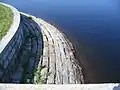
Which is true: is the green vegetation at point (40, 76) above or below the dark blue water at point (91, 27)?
below

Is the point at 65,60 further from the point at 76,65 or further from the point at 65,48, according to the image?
the point at 65,48

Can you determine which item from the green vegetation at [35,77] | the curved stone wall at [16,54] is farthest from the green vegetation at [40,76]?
the curved stone wall at [16,54]

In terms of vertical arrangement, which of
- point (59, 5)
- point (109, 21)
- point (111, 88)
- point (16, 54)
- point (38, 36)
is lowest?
point (111, 88)

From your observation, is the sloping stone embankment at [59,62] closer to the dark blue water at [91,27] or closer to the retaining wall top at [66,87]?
the dark blue water at [91,27]

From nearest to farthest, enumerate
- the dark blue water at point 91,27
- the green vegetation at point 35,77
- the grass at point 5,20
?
the green vegetation at point 35,77 → the grass at point 5,20 → the dark blue water at point 91,27

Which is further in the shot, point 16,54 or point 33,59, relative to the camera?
point 33,59

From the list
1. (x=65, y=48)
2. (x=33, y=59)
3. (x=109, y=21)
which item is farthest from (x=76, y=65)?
(x=109, y=21)
